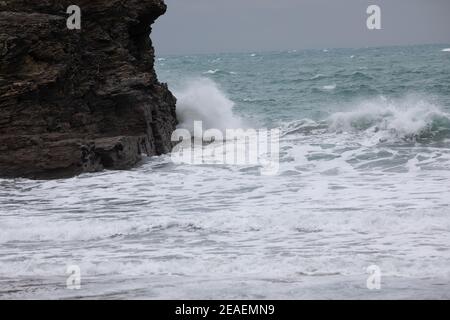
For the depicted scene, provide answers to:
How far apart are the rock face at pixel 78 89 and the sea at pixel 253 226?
433mm

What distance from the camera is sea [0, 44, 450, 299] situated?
573cm

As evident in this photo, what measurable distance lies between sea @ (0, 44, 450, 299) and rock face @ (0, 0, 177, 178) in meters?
0.43

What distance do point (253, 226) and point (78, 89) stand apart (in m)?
6.05

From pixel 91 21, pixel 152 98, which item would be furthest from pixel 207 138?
pixel 91 21

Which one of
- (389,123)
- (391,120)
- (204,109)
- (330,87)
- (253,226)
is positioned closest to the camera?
(253,226)

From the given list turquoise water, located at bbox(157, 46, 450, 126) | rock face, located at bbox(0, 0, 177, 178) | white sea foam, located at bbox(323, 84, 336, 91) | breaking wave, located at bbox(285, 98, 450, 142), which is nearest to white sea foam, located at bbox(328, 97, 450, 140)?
breaking wave, located at bbox(285, 98, 450, 142)

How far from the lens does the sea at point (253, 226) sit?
225 inches

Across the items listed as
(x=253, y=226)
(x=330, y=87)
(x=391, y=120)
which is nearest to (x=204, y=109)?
(x=391, y=120)

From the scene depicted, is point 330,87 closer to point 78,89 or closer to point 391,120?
point 391,120

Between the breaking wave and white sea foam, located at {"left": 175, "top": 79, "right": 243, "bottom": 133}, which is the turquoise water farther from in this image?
the breaking wave

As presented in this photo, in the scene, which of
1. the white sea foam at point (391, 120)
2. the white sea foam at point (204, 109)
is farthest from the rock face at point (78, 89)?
the white sea foam at point (391, 120)

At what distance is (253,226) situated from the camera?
8.00m
